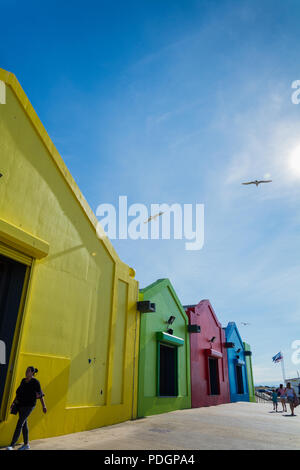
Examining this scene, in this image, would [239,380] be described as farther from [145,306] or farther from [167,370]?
[145,306]

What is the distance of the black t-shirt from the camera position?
16.7 feet

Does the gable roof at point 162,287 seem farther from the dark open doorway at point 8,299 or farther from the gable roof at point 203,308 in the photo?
the dark open doorway at point 8,299

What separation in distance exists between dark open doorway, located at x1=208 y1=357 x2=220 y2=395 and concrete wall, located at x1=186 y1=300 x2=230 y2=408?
9.8 inches

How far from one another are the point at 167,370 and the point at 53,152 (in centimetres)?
971

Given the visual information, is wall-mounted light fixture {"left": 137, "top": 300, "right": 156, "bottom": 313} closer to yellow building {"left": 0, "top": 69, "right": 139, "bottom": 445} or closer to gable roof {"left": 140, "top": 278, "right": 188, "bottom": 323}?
gable roof {"left": 140, "top": 278, "right": 188, "bottom": 323}

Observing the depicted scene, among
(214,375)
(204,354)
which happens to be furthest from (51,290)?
(214,375)

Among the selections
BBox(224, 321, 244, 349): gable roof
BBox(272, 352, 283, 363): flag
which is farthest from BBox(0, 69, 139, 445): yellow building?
BBox(272, 352, 283, 363): flag

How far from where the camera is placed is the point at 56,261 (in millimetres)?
7102

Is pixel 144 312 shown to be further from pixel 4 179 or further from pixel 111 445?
pixel 4 179

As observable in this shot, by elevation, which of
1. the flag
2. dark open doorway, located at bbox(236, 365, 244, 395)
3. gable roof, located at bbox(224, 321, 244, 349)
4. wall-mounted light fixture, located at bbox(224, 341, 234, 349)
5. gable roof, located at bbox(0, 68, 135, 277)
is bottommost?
dark open doorway, located at bbox(236, 365, 244, 395)

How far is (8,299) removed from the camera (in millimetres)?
6031

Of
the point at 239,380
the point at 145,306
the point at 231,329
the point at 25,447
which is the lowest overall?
the point at 25,447

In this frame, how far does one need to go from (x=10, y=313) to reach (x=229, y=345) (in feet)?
58.6
